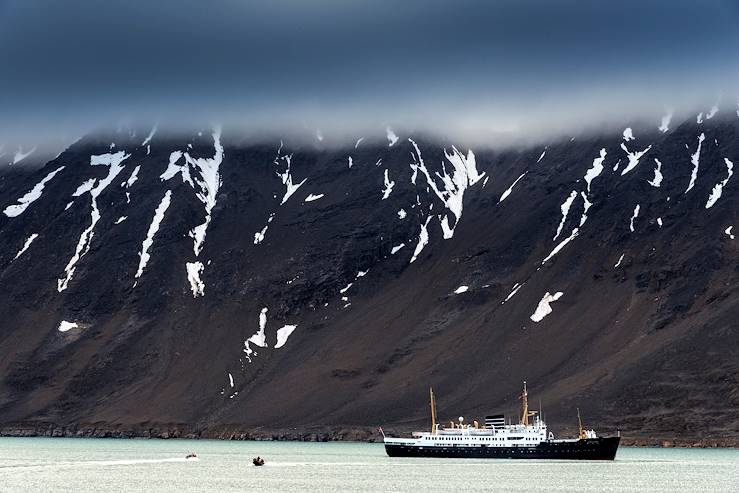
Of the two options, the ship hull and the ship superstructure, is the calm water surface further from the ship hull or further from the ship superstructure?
the ship superstructure

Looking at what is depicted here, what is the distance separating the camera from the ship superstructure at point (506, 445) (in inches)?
6393

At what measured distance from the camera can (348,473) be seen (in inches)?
5591

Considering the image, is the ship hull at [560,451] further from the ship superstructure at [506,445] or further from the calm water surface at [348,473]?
the calm water surface at [348,473]

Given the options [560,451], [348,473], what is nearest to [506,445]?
[560,451]

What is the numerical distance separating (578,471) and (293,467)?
30818 millimetres

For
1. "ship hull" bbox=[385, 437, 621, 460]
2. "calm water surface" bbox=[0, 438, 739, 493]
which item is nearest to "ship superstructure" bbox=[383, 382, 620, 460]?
"ship hull" bbox=[385, 437, 621, 460]

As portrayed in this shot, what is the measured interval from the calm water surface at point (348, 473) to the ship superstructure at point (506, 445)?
2.91 m

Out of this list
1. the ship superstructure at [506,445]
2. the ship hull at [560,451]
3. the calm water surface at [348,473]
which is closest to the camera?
the calm water surface at [348,473]

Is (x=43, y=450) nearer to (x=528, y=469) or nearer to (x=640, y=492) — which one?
(x=528, y=469)

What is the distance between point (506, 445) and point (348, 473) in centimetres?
2882

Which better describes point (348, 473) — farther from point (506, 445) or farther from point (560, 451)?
point (560, 451)

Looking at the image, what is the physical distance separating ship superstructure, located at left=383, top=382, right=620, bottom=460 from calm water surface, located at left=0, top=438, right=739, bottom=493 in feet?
9.55

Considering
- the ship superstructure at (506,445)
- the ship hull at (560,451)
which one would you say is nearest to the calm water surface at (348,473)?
the ship hull at (560,451)

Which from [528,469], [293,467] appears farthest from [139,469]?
[528,469]
